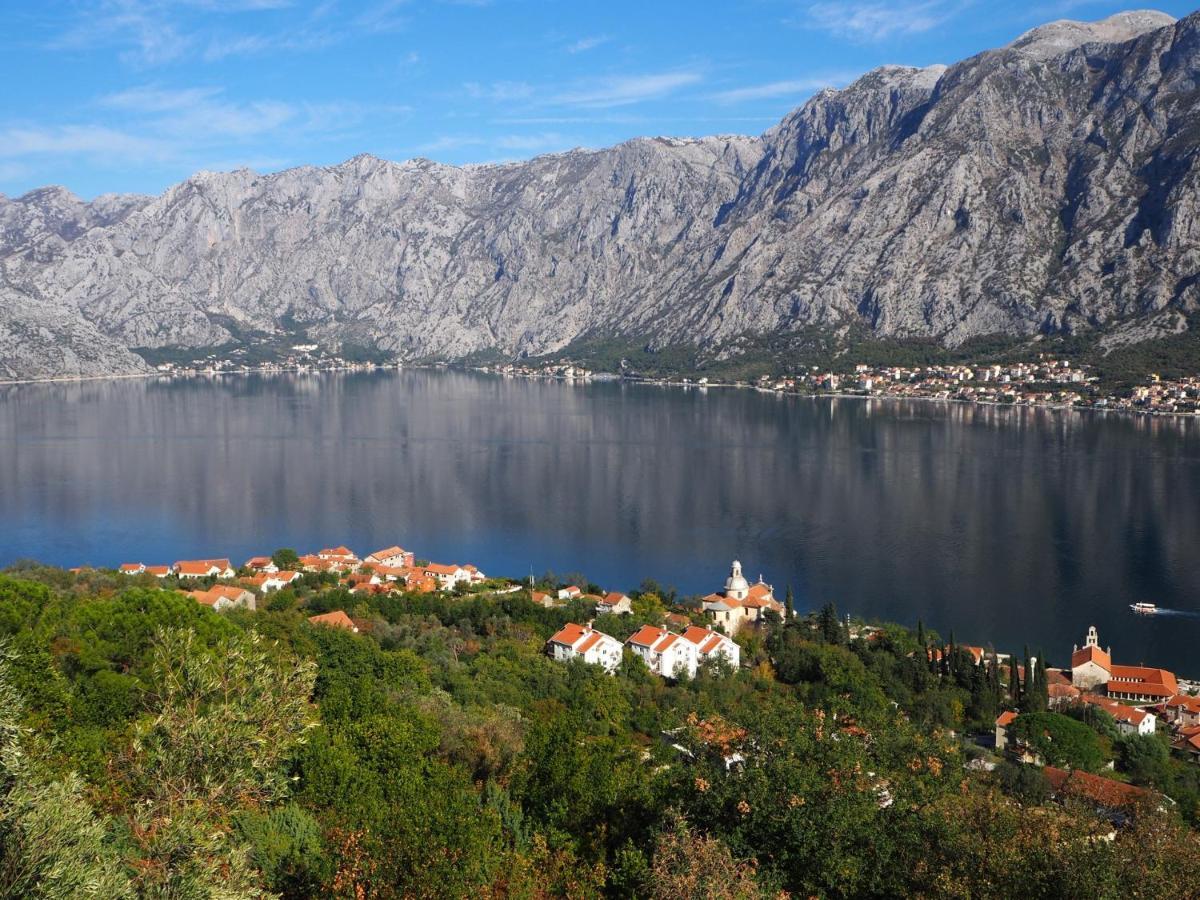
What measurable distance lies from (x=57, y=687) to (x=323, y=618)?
1314cm

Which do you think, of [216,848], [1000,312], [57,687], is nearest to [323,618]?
[57,687]

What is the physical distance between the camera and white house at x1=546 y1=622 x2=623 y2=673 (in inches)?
1085

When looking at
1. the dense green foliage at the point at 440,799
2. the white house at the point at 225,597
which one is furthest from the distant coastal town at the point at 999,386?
the dense green foliage at the point at 440,799

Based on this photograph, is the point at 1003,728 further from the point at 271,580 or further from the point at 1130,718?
the point at 271,580

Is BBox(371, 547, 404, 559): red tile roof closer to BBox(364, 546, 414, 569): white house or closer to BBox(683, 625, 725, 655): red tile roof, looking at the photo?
BBox(364, 546, 414, 569): white house

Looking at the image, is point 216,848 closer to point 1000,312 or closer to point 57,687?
point 57,687

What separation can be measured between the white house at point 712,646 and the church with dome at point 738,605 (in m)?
3.79

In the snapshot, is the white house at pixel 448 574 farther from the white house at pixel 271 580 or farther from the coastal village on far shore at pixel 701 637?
the white house at pixel 271 580

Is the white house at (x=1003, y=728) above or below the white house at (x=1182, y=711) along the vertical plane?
above

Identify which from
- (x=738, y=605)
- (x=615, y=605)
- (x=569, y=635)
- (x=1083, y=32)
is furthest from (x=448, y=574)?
(x=1083, y=32)

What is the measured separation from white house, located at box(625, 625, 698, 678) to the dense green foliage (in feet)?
29.0

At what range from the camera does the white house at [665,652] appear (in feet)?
94.1

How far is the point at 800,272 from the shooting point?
566ft

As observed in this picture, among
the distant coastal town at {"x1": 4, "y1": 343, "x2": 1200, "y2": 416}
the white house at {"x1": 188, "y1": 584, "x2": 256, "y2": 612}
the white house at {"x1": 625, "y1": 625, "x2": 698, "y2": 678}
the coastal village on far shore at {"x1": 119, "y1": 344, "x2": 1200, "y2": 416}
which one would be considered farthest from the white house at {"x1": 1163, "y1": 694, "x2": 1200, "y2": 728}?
the coastal village on far shore at {"x1": 119, "y1": 344, "x2": 1200, "y2": 416}
